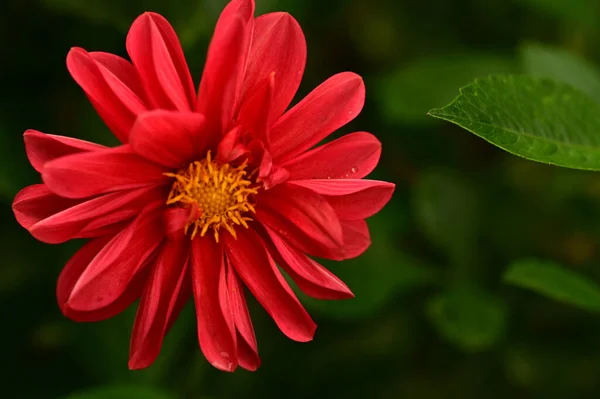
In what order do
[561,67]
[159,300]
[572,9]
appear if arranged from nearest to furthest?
[159,300] → [561,67] → [572,9]

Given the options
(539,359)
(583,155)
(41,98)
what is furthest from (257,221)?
(539,359)

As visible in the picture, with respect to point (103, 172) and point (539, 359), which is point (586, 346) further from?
point (103, 172)

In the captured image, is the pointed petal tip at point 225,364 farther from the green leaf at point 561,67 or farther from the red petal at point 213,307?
the green leaf at point 561,67

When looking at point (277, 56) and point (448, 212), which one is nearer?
point (277, 56)

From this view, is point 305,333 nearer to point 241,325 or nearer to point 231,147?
point 241,325

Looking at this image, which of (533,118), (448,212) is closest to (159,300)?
(533,118)

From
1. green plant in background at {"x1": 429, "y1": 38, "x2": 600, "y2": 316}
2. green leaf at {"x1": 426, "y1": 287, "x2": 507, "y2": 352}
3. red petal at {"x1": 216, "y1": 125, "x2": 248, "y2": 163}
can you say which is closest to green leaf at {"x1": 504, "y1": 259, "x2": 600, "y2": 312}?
green plant in background at {"x1": 429, "y1": 38, "x2": 600, "y2": 316}
